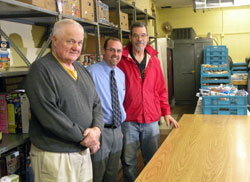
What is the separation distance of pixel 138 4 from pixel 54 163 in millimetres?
5655

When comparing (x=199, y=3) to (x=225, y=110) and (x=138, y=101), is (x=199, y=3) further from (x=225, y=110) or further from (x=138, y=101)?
(x=138, y=101)

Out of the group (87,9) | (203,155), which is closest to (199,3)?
(87,9)

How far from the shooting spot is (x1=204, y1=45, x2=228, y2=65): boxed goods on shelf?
6.63 meters

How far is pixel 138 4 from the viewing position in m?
6.56

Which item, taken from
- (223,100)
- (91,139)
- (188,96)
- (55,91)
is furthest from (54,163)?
(188,96)

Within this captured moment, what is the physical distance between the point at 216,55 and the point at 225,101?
155 inches

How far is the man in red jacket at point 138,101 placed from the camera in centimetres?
236

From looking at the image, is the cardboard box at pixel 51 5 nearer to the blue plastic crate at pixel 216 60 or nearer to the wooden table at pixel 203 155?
the wooden table at pixel 203 155

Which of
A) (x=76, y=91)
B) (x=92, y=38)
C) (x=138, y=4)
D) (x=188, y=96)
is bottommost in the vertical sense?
(x=188, y=96)

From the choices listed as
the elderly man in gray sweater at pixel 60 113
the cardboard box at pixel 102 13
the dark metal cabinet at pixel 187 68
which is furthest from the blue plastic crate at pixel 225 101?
the dark metal cabinet at pixel 187 68

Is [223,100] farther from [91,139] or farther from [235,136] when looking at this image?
[91,139]

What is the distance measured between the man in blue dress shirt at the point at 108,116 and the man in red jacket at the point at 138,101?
0.13 meters

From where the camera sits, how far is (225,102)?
3.06 meters

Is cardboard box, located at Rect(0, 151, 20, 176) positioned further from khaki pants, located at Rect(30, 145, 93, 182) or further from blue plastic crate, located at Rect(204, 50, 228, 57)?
blue plastic crate, located at Rect(204, 50, 228, 57)
